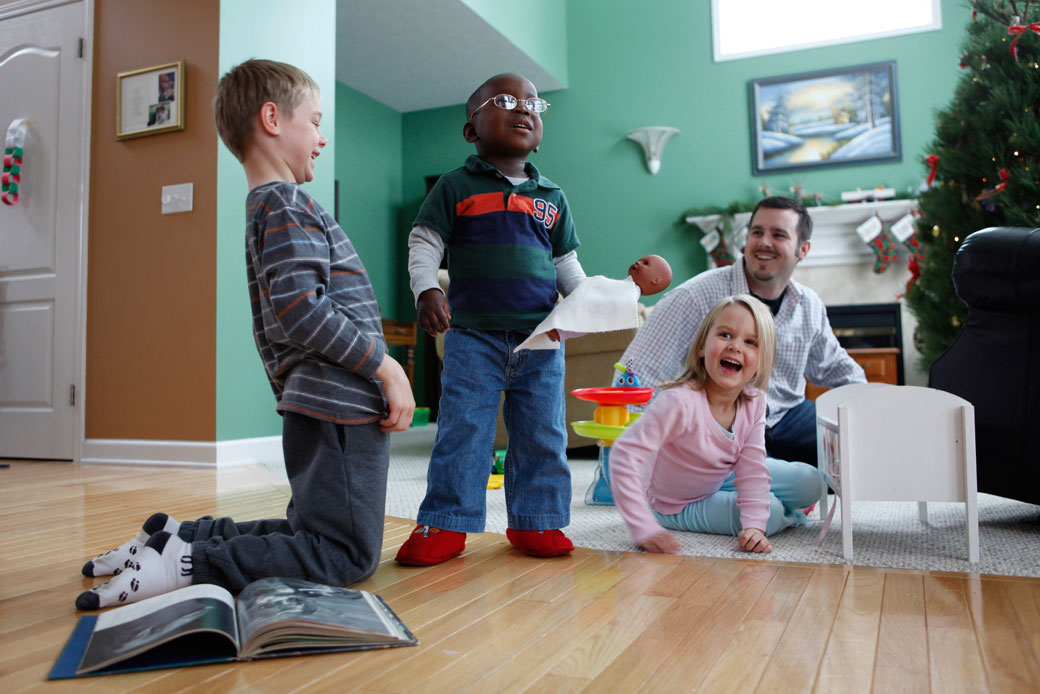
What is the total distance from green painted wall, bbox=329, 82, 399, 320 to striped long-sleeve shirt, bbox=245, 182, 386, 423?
4.15 m

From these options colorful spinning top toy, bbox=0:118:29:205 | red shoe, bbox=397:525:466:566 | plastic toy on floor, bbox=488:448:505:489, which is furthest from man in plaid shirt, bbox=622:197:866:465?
colorful spinning top toy, bbox=0:118:29:205

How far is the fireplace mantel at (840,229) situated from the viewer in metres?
4.61

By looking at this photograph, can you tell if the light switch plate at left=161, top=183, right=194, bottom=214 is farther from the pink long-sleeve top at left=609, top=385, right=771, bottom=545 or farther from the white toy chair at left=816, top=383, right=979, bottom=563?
the white toy chair at left=816, top=383, right=979, bottom=563

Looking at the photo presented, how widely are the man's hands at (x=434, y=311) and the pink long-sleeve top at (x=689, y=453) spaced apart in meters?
0.39

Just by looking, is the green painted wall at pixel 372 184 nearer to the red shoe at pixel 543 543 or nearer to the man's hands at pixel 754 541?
the red shoe at pixel 543 543

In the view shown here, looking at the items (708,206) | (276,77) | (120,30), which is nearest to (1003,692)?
(276,77)

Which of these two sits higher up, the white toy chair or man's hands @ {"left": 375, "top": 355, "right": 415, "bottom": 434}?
man's hands @ {"left": 375, "top": 355, "right": 415, "bottom": 434}

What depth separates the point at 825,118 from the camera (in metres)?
4.89

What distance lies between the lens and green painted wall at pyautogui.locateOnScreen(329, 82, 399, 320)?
532 cm

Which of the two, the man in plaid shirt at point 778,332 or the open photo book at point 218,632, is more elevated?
the man in plaid shirt at point 778,332

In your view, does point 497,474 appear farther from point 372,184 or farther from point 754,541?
point 372,184

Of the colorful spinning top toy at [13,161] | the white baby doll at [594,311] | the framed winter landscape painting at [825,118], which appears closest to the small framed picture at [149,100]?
the colorful spinning top toy at [13,161]

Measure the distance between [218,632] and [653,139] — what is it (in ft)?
15.7

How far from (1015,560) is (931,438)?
227 millimetres
